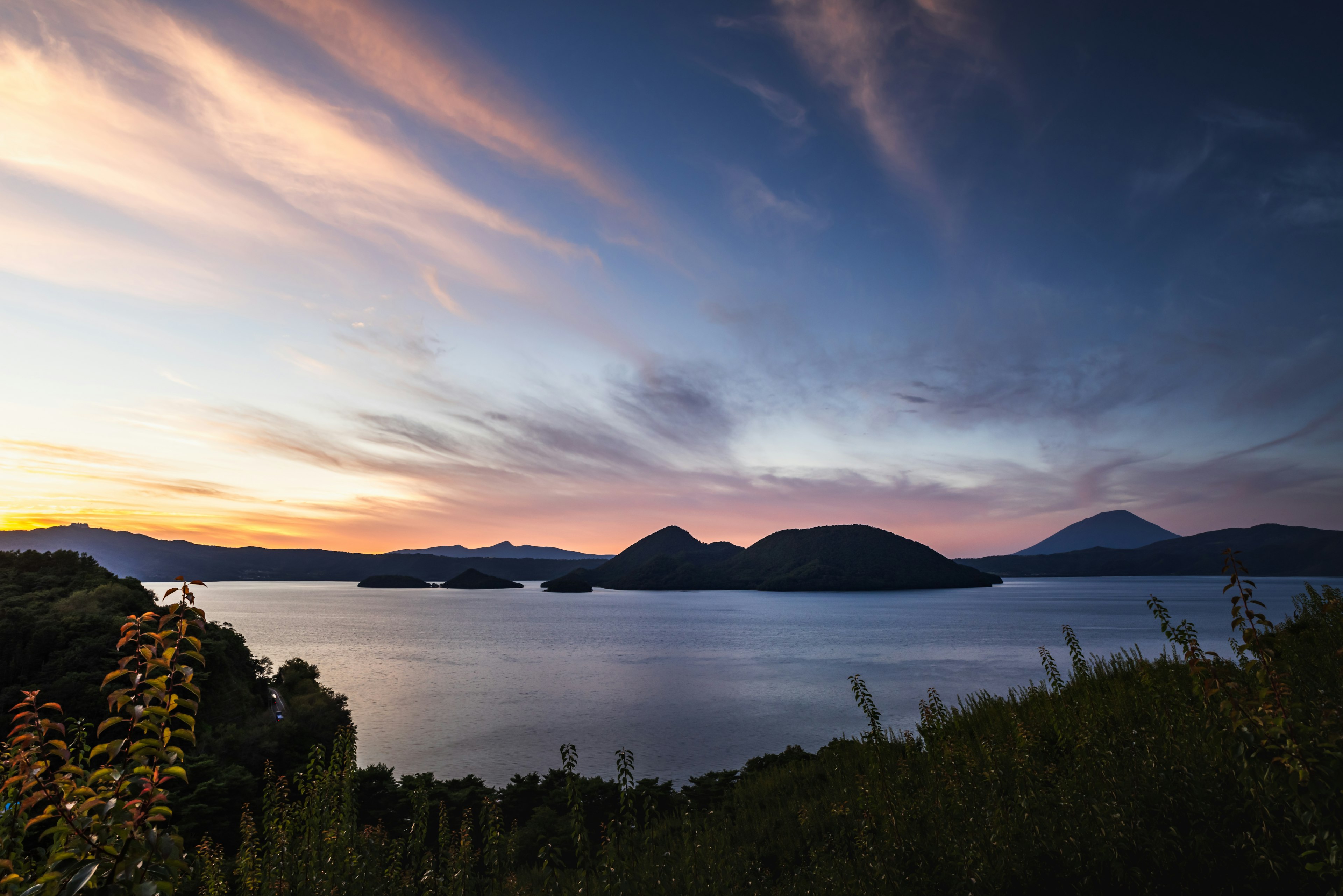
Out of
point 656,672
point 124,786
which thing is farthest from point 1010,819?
point 656,672

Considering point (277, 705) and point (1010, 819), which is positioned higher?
point (1010, 819)

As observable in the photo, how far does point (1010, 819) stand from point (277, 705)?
33.1 metres

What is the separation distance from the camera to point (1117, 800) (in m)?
6.30

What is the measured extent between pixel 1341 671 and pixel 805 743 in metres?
26.1

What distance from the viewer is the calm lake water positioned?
33125 mm

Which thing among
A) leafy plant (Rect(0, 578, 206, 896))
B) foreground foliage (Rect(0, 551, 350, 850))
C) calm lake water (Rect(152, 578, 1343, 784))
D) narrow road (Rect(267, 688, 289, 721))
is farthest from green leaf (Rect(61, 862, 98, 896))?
narrow road (Rect(267, 688, 289, 721))

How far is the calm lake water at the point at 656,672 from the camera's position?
109 ft

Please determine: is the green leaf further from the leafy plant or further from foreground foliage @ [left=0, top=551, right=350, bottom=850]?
foreground foliage @ [left=0, top=551, right=350, bottom=850]

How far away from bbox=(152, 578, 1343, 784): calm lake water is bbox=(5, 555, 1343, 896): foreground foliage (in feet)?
55.6

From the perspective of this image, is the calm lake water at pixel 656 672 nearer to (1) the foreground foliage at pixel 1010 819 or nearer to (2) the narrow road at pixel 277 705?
(2) the narrow road at pixel 277 705

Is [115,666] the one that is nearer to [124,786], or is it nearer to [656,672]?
[124,786]

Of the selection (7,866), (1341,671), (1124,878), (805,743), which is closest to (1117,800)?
(1124,878)

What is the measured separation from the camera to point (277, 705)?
2925 centimetres

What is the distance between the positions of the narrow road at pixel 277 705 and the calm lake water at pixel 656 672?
5.54m
